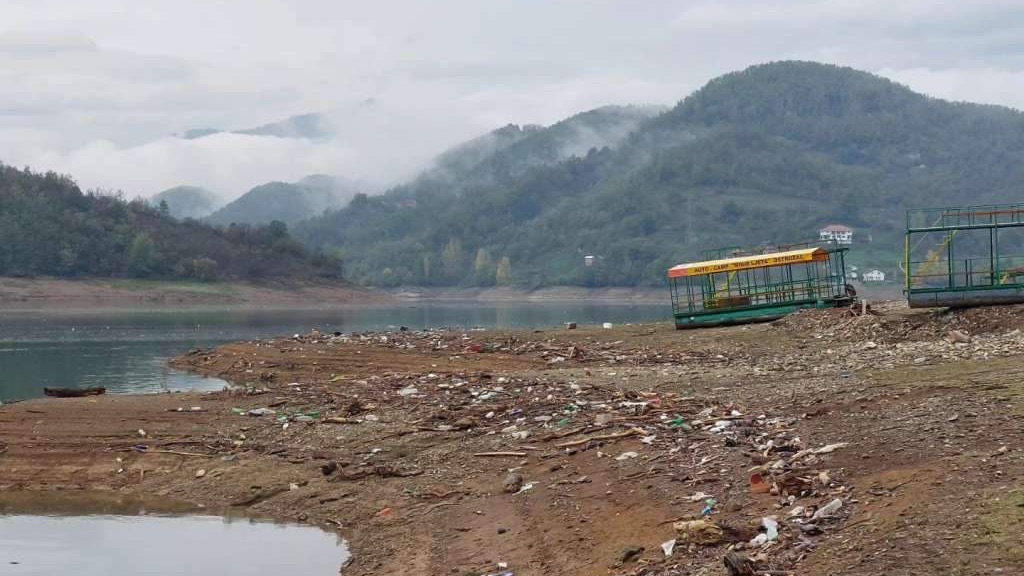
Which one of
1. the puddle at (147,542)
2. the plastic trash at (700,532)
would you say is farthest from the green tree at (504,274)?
the plastic trash at (700,532)

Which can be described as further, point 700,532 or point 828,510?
point 700,532

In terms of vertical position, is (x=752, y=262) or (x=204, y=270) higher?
(x=752, y=262)

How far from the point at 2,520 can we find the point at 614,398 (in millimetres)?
9224

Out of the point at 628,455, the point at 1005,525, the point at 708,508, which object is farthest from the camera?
the point at 628,455

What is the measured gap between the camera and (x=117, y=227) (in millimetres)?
125250

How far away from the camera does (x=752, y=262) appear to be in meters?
37.0

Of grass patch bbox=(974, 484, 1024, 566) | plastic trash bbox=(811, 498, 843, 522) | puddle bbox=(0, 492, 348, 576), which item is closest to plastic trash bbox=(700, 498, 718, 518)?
plastic trash bbox=(811, 498, 843, 522)

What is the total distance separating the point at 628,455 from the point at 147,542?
6487mm

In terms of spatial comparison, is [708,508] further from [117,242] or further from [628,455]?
[117,242]

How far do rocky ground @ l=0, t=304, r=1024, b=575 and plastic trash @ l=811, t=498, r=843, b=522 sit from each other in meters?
0.11

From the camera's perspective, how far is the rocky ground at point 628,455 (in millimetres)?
9625

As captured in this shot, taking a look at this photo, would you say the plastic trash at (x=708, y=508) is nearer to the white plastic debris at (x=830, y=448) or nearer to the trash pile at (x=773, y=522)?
the trash pile at (x=773, y=522)

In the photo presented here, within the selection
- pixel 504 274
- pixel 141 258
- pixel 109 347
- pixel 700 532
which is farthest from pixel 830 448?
pixel 504 274

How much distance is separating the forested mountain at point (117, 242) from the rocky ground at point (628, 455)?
301 feet
